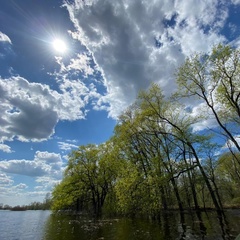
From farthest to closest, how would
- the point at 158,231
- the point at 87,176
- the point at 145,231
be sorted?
the point at 87,176 → the point at 145,231 → the point at 158,231

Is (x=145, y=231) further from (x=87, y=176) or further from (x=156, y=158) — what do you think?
(x=87, y=176)

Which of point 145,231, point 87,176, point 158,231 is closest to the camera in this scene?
point 158,231

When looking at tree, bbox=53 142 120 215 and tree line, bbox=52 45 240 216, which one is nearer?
tree line, bbox=52 45 240 216

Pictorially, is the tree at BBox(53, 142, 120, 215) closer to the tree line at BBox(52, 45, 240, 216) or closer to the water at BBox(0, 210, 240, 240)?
the tree line at BBox(52, 45, 240, 216)

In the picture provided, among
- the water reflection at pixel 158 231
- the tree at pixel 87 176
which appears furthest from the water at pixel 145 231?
the tree at pixel 87 176

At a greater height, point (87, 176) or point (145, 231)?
point (87, 176)

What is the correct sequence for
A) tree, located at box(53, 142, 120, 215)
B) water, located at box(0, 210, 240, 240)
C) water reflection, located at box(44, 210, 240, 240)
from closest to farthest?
water reflection, located at box(44, 210, 240, 240), water, located at box(0, 210, 240, 240), tree, located at box(53, 142, 120, 215)

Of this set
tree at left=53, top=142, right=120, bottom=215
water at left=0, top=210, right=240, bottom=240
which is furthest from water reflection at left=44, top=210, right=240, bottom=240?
tree at left=53, top=142, right=120, bottom=215

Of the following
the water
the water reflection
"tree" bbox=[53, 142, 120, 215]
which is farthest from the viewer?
"tree" bbox=[53, 142, 120, 215]

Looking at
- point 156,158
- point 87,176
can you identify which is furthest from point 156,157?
point 87,176

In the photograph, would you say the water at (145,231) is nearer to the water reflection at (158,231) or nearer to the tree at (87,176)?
the water reflection at (158,231)

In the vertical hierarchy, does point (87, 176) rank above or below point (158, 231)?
above

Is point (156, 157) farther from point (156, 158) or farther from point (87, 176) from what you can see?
point (87, 176)

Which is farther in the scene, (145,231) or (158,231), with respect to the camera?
(145,231)
